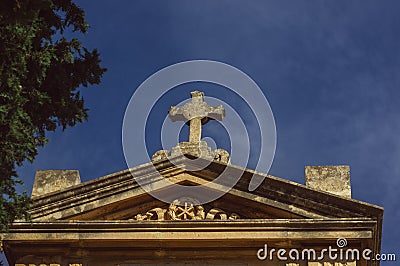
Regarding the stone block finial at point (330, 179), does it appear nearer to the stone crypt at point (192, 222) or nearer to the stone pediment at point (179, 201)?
the stone crypt at point (192, 222)

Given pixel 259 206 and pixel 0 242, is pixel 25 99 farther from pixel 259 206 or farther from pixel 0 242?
pixel 259 206

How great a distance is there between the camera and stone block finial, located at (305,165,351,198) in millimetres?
13617

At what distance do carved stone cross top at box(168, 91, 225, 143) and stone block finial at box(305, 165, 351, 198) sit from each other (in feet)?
7.69

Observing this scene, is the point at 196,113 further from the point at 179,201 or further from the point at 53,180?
the point at 53,180

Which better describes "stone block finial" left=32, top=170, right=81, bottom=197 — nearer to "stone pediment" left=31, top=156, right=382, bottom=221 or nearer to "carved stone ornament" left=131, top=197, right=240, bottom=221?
"stone pediment" left=31, top=156, right=382, bottom=221

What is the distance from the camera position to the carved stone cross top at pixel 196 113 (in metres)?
15.4

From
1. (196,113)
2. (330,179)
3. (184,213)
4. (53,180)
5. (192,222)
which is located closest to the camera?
(192,222)

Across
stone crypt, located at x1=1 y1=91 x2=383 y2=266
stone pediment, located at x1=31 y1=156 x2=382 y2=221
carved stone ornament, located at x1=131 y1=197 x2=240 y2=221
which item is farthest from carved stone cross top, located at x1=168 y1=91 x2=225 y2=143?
carved stone ornament, located at x1=131 y1=197 x2=240 y2=221

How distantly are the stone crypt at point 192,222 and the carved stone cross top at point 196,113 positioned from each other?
157 cm

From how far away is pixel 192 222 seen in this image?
43.6 feet

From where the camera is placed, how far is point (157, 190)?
13828mm

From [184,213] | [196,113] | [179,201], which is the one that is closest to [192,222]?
[184,213]

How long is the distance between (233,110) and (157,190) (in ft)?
7.70

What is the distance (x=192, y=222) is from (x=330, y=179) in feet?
7.33
